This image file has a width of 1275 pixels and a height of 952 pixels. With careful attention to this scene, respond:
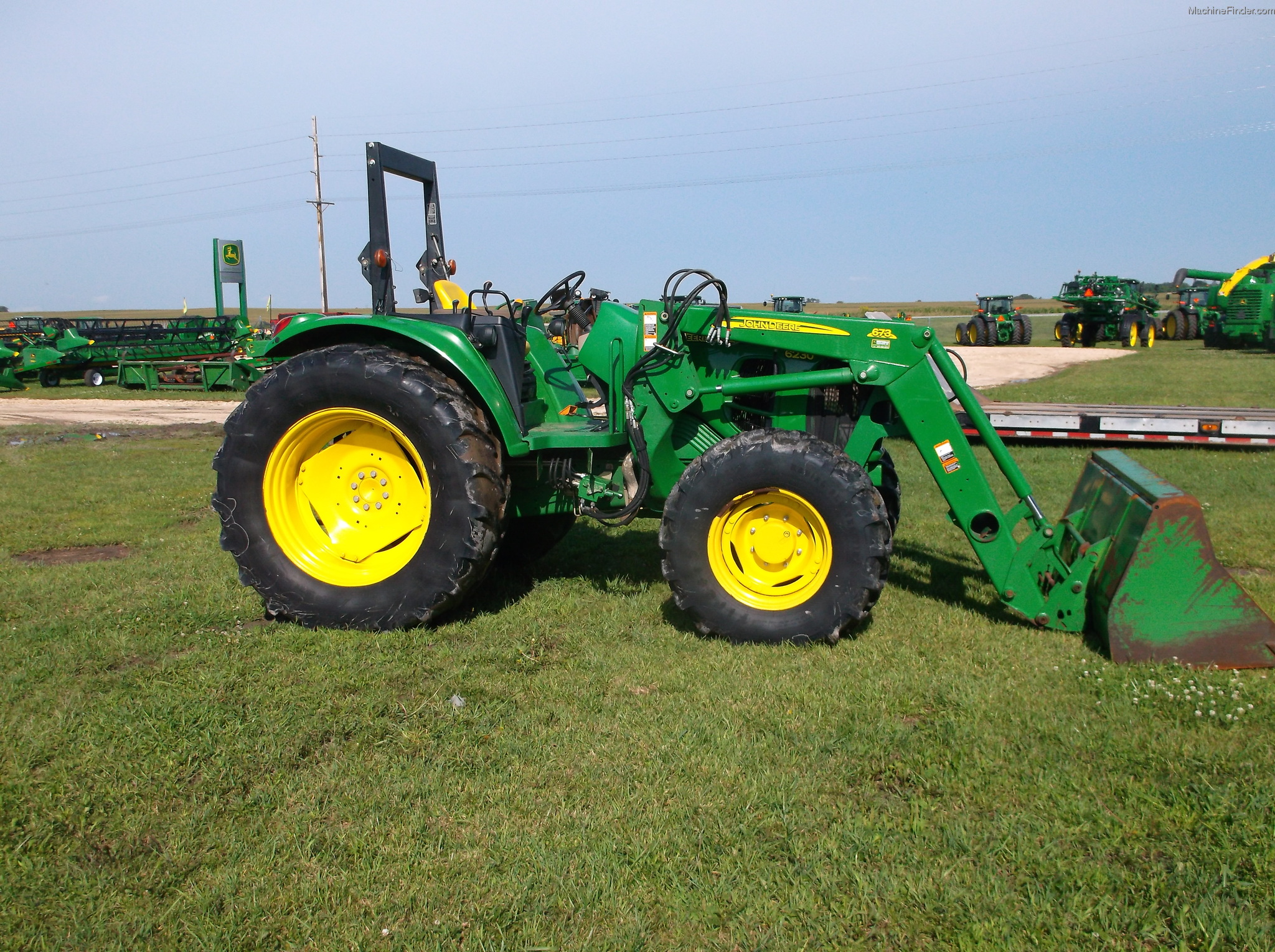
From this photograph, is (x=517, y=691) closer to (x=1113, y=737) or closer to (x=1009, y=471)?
(x=1113, y=737)

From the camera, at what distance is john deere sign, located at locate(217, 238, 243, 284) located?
1192 inches

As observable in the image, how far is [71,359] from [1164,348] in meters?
30.2

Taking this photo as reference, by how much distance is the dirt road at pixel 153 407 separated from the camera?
49.6ft

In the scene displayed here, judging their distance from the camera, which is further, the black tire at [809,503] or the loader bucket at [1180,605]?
the black tire at [809,503]

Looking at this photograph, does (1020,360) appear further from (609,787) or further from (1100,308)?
(609,787)

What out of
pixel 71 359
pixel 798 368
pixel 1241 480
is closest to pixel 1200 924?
pixel 798 368

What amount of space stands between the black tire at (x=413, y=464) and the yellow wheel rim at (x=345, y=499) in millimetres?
68

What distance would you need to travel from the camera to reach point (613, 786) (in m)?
3.27

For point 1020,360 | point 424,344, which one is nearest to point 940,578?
point 424,344

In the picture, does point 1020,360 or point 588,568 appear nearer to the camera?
point 588,568

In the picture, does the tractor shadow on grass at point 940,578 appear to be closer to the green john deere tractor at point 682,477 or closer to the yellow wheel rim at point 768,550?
the green john deere tractor at point 682,477

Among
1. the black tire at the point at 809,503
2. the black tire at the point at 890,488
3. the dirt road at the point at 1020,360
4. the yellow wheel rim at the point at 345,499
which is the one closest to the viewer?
the black tire at the point at 809,503

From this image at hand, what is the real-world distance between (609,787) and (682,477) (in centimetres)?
174

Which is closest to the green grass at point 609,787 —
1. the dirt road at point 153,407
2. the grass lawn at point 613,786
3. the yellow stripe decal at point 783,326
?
the grass lawn at point 613,786
